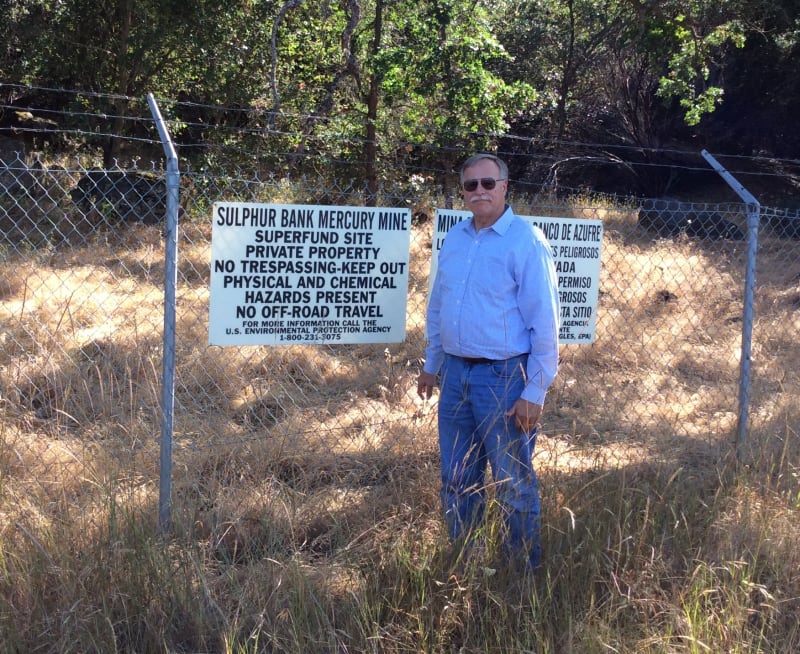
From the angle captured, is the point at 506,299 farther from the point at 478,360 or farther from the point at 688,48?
the point at 688,48

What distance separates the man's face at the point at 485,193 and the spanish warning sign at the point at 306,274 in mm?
807

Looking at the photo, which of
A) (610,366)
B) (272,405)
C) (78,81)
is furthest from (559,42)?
(272,405)

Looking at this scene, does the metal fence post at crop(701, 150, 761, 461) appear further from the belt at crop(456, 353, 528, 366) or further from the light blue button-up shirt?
the belt at crop(456, 353, 528, 366)

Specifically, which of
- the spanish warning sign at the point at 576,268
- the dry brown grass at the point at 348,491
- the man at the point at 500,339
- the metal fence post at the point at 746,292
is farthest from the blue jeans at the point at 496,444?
the metal fence post at the point at 746,292

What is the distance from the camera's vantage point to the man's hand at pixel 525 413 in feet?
10.7

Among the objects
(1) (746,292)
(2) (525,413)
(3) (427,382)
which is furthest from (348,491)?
(1) (746,292)

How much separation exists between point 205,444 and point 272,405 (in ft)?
4.19

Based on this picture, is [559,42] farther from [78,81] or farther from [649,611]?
[649,611]

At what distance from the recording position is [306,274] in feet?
13.0

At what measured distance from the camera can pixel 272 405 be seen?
243 inches

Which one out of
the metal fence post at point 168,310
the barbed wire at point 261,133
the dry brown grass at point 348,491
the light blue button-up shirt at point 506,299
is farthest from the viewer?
the barbed wire at point 261,133

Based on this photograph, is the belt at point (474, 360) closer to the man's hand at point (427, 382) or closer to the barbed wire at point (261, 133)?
the man's hand at point (427, 382)

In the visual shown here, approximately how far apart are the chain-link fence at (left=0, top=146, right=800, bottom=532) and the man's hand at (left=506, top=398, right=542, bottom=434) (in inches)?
29.2

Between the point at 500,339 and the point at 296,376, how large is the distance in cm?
366
